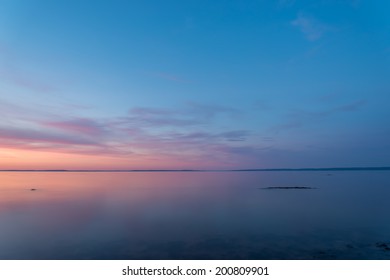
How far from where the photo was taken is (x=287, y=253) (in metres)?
13.0

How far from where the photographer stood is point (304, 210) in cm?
2466

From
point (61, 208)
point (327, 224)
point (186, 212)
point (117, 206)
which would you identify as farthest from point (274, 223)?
point (61, 208)

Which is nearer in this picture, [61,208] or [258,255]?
[258,255]

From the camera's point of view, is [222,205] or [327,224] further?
[222,205]

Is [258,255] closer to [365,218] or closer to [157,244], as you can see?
[157,244]

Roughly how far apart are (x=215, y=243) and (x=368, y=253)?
8.29 metres

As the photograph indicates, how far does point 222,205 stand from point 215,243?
1349cm

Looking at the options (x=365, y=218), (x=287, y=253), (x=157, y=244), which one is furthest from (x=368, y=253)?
(x=157, y=244)
